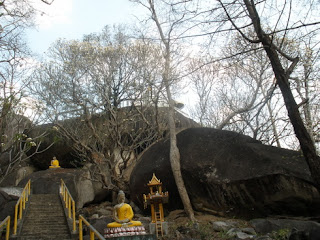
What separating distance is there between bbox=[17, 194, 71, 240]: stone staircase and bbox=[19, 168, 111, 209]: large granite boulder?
279 centimetres

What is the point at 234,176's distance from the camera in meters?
11.1

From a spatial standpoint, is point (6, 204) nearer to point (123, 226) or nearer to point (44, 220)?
point (44, 220)

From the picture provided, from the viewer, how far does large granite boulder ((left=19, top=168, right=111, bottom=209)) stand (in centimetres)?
1656

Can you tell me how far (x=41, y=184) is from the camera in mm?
16641

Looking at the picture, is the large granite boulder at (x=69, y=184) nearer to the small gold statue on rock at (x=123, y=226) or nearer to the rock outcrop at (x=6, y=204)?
the rock outcrop at (x=6, y=204)

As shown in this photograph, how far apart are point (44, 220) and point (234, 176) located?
6431 mm

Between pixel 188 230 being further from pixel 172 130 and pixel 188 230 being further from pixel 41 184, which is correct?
pixel 41 184

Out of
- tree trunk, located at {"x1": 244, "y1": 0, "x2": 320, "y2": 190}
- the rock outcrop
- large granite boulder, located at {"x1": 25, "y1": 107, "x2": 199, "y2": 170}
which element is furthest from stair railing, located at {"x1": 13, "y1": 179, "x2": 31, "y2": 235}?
tree trunk, located at {"x1": 244, "y1": 0, "x2": 320, "y2": 190}

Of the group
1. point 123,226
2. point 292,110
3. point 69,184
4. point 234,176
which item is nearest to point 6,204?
point 69,184

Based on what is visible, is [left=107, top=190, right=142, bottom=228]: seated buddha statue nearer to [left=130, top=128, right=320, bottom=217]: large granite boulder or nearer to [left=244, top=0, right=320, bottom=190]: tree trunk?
[left=130, top=128, right=320, bottom=217]: large granite boulder

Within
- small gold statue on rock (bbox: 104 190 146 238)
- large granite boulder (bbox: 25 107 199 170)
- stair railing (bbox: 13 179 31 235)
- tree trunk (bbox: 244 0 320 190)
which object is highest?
large granite boulder (bbox: 25 107 199 170)

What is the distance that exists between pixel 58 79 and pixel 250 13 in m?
13.1

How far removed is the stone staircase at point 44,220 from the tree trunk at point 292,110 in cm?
708

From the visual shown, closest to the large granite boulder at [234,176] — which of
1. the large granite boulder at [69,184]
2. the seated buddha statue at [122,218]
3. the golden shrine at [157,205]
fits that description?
the golden shrine at [157,205]
